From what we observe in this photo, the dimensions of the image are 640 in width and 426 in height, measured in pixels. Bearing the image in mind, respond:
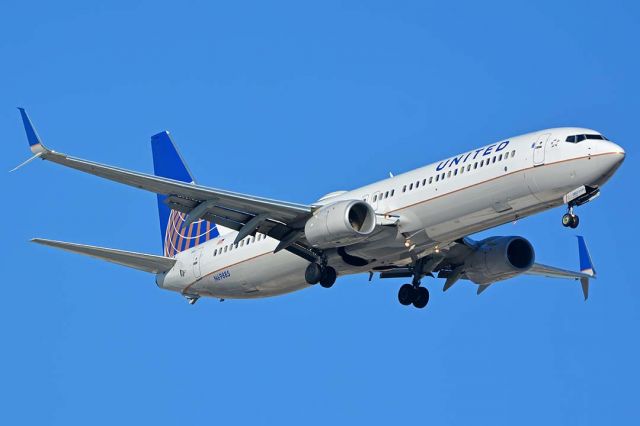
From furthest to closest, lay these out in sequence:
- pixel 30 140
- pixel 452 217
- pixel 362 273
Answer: pixel 362 273, pixel 452 217, pixel 30 140

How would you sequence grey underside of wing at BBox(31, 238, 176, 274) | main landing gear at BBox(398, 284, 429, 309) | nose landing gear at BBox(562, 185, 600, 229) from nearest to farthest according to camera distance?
nose landing gear at BBox(562, 185, 600, 229) → grey underside of wing at BBox(31, 238, 176, 274) → main landing gear at BBox(398, 284, 429, 309)

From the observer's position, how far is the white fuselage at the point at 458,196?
4453 cm

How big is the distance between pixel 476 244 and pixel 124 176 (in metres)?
15.0

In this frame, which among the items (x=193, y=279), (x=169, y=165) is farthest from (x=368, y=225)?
(x=169, y=165)

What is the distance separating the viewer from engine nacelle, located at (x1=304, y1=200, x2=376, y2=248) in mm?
46375

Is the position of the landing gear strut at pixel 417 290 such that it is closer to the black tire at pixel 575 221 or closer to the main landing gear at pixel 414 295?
the main landing gear at pixel 414 295

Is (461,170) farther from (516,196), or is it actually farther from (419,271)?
(419,271)

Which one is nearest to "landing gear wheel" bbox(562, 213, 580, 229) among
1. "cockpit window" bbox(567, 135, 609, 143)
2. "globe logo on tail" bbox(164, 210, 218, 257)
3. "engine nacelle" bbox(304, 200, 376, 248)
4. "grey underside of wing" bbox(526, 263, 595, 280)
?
"cockpit window" bbox(567, 135, 609, 143)

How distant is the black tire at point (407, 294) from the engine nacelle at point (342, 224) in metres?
6.80

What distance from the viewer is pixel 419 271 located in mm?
52594

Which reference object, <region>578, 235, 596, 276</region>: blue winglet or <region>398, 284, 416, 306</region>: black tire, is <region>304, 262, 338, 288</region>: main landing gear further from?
<region>578, 235, 596, 276</region>: blue winglet

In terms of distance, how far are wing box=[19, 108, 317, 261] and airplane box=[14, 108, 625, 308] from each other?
5 centimetres

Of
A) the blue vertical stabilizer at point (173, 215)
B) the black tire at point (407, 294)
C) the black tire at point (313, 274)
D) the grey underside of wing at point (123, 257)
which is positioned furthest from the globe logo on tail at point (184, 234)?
the black tire at point (407, 294)

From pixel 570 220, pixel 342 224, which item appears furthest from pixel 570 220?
pixel 342 224
